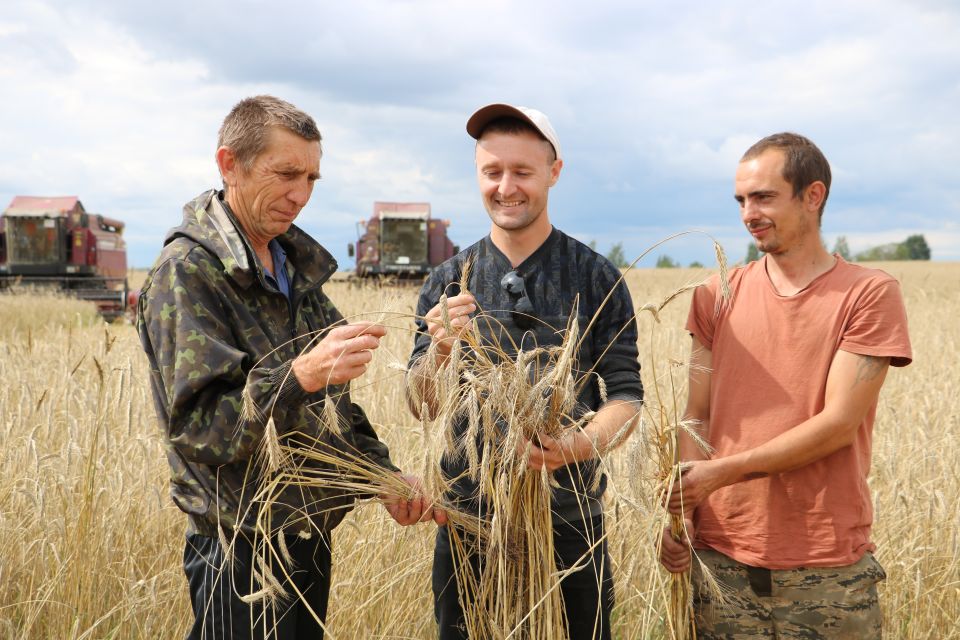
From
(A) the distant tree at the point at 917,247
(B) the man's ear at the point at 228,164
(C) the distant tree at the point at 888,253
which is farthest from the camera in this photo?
Answer: (A) the distant tree at the point at 917,247

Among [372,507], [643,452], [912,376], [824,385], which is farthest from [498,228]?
[912,376]

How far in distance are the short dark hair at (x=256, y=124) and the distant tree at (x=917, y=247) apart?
7920cm

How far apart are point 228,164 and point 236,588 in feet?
3.07

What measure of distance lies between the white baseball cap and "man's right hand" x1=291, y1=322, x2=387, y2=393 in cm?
66

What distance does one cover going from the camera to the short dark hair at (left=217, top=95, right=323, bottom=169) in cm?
155

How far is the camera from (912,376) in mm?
5387

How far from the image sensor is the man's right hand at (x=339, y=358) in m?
1.34

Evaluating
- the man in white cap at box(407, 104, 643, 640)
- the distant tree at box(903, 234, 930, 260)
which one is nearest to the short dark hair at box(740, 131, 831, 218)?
the man in white cap at box(407, 104, 643, 640)

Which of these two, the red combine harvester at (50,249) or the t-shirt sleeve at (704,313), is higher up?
the red combine harvester at (50,249)

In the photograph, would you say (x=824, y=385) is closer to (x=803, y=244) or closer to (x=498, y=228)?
(x=803, y=244)

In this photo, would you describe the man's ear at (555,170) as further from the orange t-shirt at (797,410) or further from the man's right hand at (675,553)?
the man's right hand at (675,553)

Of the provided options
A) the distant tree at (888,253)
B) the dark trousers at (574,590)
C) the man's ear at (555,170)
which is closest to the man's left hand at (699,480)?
the dark trousers at (574,590)

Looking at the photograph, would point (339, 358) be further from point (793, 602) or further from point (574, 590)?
point (793, 602)

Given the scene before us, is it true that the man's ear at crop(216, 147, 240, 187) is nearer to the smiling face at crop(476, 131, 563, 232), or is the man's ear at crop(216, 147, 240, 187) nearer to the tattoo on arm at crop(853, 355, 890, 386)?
the smiling face at crop(476, 131, 563, 232)
